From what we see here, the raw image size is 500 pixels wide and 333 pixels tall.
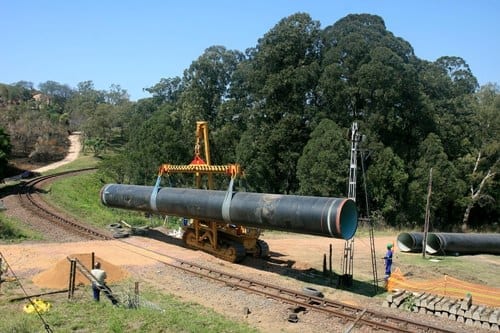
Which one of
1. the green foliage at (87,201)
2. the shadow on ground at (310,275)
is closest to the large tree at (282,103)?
the green foliage at (87,201)

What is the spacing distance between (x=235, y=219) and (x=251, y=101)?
3131 cm

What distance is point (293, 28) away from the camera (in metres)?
43.2

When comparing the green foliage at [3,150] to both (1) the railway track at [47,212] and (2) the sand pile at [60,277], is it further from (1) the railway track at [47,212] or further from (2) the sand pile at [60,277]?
(2) the sand pile at [60,277]

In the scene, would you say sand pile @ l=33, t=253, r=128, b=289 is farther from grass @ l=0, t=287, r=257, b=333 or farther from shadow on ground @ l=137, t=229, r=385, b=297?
shadow on ground @ l=137, t=229, r=385, b=297

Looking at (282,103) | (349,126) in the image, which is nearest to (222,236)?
(349,126)

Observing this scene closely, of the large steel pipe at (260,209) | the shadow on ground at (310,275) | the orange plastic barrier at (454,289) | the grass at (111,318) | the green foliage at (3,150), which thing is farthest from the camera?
the green foliage at (3,150)

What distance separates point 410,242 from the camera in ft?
91.6

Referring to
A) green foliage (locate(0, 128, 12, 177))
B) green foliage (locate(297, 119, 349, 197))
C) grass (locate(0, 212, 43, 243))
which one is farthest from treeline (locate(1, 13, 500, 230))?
grass (locate(0, 212, 43, 243))

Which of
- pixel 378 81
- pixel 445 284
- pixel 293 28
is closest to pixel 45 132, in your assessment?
pixel 293 28

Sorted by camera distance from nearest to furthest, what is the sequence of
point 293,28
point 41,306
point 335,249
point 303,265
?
point 41,306 → point 303,265 → point 335,249 → point 293,28

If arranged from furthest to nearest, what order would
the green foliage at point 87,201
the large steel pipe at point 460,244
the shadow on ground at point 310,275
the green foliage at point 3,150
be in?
the green foliage at point 3,150, the green foliage at point 87,201, the large steel pipe at point 460,244, the shadow on ground at point 310,275

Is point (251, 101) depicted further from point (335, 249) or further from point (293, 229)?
point (293, 229)

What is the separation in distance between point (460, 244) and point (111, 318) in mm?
22432

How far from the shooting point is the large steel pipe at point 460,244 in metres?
27.5
